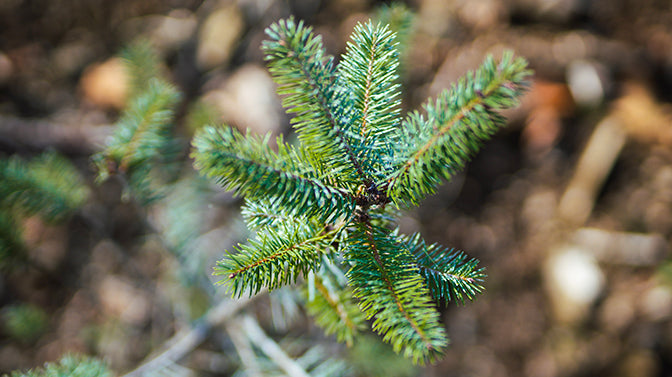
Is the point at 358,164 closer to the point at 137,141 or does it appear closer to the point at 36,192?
the point at 137,141

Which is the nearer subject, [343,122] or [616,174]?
[343,122]

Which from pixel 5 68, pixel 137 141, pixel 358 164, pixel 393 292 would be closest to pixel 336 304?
pixel 393 292

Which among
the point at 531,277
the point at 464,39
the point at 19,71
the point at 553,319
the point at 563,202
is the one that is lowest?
the point at 553,319

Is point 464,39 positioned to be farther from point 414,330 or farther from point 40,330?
point 40,330

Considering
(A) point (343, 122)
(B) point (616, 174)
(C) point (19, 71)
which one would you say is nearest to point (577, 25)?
(B) point (616, 174)

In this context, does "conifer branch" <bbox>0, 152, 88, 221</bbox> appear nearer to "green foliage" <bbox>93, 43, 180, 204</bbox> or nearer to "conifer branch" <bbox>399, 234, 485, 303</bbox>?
"green foliage" <bbox>93, 43, 180, 204</bbox>

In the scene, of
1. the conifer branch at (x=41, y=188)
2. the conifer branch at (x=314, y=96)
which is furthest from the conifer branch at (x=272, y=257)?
the conifer branch at (x=41, y=188)

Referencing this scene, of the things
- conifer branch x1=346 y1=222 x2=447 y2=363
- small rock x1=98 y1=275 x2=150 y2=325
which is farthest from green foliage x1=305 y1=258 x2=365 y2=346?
small rock x1=98 y1=275 x2=150 y2=325
